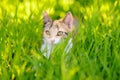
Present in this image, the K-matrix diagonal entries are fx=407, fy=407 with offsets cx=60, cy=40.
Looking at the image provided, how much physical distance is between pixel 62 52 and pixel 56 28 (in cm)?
96

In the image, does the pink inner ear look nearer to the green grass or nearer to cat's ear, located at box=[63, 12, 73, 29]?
cat's ear, located at box=[63, 12, 73, 29]

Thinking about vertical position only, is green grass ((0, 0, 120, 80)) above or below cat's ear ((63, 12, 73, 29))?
below

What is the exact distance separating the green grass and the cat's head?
0.08 m

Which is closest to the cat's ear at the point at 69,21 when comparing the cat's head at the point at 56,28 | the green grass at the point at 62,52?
the cat's head at the point at 56,28

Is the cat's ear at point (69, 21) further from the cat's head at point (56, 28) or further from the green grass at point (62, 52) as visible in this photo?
the green grass at point (62, 52)

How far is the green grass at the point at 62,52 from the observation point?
8.90ft

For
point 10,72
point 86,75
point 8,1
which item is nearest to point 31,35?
point 10,72

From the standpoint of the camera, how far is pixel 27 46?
3.56 meters

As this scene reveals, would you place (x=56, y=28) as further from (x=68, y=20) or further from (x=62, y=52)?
(x=62, y=52)

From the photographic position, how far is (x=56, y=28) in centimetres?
387

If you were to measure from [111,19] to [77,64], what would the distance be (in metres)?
1.36

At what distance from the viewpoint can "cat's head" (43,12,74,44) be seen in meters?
3.80

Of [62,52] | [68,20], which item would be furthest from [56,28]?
[62,52]

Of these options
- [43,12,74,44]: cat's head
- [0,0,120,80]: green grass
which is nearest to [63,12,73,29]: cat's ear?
[43,12,74,44]: cat's head
